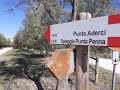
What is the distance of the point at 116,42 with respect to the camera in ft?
10.6

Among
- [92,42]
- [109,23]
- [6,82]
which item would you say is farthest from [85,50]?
[6,82]

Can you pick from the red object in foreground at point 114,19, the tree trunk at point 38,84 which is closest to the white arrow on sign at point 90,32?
the red object in foreground at point 114,19

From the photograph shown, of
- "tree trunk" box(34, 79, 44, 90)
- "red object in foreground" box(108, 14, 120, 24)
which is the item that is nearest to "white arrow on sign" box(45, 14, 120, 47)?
"red object in foreground" box(108, 14, 120, 24)

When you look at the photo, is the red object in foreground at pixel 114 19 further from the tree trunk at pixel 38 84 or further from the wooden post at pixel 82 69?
the tree trunk at pixel 38 84

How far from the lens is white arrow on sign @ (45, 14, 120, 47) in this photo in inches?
129

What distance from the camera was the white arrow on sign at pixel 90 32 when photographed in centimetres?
327

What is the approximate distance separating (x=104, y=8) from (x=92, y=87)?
3612 millimetres

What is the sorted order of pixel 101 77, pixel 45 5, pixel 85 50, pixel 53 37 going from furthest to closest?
1. pixel 101 77
2. pixel 45 5
3. pixel 53 37
4. pixel 85 50

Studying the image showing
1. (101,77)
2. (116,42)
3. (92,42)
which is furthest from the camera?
(101,77)

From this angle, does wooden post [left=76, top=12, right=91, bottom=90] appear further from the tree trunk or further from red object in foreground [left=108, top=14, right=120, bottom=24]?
the tree trunk

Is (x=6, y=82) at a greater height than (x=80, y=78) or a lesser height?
lesser

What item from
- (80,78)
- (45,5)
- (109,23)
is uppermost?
(45,5)

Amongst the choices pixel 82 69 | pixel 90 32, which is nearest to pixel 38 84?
pixel 82 69

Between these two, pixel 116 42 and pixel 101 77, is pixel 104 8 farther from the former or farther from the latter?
pixel 116 42
